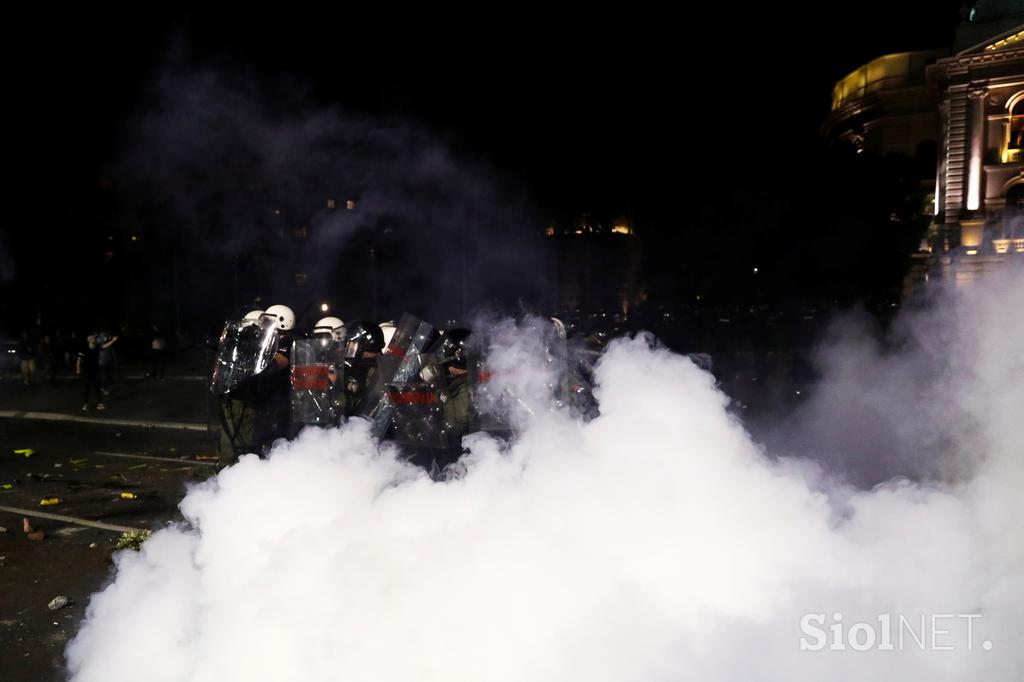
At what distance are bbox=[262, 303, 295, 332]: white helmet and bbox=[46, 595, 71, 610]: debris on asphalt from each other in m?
2.72

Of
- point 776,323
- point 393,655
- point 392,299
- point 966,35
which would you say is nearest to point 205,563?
point 393,655

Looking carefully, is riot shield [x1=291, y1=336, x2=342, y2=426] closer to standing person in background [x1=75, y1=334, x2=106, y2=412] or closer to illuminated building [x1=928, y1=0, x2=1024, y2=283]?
standing person in background [x1=75, y1=334, x2=106, y2=412]

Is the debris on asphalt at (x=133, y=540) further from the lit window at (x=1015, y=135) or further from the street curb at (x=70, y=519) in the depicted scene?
the lit window at (x=1015, y=135)

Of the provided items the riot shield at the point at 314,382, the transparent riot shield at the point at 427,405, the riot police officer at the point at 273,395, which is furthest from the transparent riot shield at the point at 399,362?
the riot police officer at the point at 273,395

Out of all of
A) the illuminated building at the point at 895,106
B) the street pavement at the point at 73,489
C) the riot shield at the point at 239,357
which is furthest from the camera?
the illuminated building at the point at 895,106

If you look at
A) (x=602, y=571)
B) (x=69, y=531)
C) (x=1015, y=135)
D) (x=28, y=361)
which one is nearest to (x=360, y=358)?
(x=69, y=531)

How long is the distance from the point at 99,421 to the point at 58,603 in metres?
9.63

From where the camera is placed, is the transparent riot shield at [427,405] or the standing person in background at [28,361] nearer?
the transparent riot shield at [427,405]

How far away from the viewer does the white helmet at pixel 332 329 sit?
7016 mm

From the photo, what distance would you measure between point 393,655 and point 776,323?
16.8 metres

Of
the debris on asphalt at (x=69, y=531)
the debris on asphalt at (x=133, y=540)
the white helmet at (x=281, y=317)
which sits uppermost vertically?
the white helmet at (x=281, y=317)

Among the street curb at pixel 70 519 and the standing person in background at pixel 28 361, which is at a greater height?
the standing person in background at pixel 28 361

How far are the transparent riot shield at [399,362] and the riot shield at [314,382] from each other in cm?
41

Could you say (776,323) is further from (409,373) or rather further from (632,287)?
(632,287)
